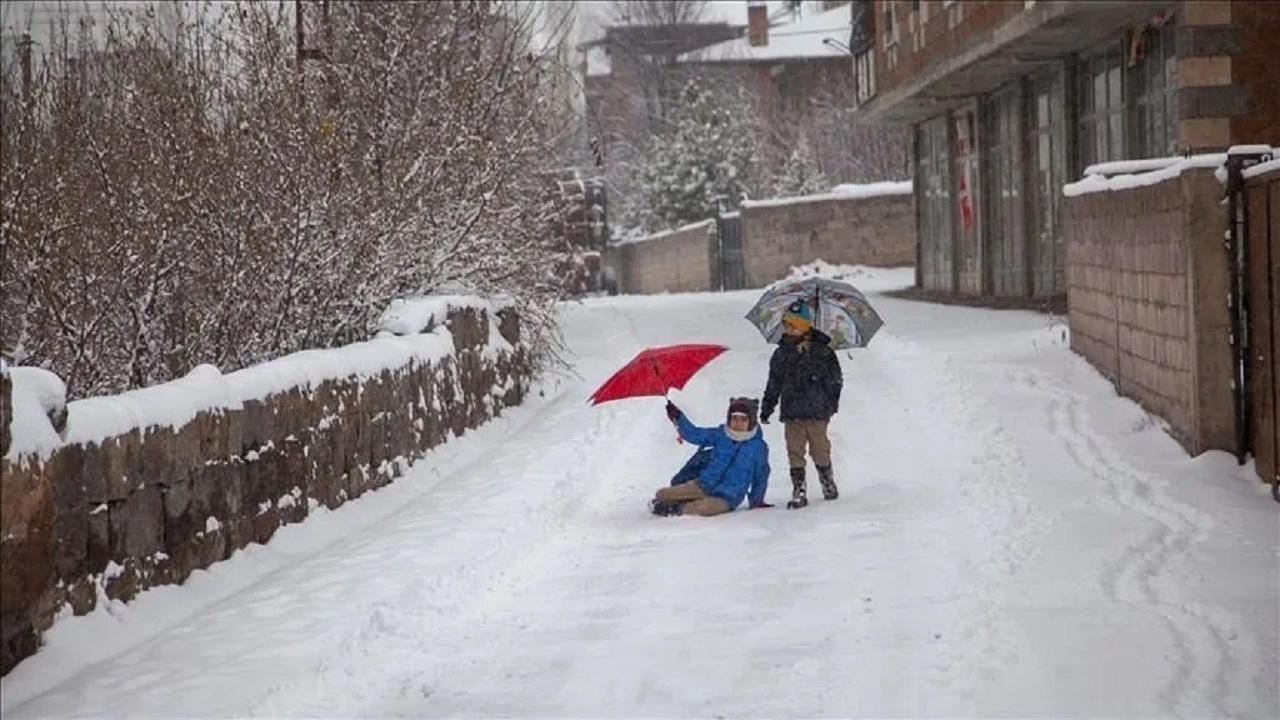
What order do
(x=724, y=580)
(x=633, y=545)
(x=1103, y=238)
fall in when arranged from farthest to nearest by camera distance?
(x=1103, y=238) → (x=633, y=545) → (x=724, y=580)

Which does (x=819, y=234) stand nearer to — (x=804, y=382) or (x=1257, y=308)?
(x=804, y=382)

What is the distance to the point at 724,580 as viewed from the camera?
350 inches

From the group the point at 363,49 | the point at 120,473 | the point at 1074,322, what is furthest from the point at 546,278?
the point at 120,473

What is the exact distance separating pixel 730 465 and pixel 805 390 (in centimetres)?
75

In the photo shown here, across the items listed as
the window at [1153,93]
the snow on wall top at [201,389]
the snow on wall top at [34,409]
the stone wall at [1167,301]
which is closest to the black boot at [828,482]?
the stone wall at [1167,301]

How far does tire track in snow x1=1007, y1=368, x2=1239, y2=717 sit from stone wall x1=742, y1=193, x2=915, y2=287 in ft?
90.7

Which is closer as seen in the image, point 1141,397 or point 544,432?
point 1141,397

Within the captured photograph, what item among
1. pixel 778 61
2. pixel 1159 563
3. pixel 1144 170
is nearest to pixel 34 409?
pixel 1159 563

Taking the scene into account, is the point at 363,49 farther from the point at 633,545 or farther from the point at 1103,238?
the point at 633,545

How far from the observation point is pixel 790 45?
77.6 m

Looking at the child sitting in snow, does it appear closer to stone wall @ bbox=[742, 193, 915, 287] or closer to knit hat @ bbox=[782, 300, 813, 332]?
knit hat @ bbox=[782, 300, 813, 332]

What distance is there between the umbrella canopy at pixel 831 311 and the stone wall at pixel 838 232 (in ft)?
96.1

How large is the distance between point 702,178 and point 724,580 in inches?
1831

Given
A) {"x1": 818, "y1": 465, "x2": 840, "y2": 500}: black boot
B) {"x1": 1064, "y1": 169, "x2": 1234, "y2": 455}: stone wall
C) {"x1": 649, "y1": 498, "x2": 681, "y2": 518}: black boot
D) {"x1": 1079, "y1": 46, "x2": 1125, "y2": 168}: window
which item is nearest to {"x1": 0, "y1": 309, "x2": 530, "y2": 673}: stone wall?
{"x1": 649, "y1": 498, "x2": 681, "y2": 518}: black boot
